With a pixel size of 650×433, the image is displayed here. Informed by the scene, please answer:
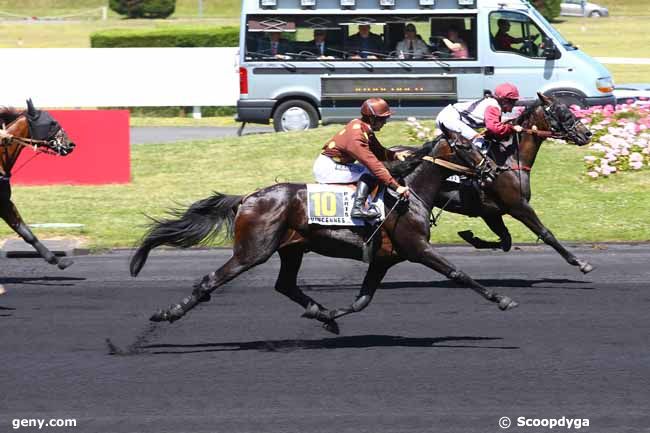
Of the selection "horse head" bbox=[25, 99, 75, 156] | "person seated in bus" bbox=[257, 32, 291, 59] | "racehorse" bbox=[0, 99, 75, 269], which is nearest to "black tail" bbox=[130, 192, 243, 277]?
"racehorse" bbox=[0, 99, 75, 269]

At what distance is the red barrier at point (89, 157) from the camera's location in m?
18.7

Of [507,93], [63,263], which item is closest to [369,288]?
[507,93]

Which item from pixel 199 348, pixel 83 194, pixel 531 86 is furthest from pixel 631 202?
pixel 199 348

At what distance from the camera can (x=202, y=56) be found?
28.9m

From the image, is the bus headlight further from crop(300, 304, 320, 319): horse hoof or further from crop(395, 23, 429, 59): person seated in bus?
crop(300, 304, 320, 319): horse hoof

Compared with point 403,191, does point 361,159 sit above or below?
above

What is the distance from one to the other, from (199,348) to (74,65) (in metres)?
21.3

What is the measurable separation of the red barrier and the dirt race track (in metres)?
5.90

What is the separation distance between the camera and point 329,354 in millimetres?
9117

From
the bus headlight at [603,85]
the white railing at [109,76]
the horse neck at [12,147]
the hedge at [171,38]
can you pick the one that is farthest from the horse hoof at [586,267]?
the hedge at [171,38]

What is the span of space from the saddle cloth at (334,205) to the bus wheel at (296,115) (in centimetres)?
1425

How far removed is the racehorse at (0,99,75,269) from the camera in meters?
12.4

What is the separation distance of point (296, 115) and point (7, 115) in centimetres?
1138

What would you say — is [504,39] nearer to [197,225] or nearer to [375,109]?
[375,109]
